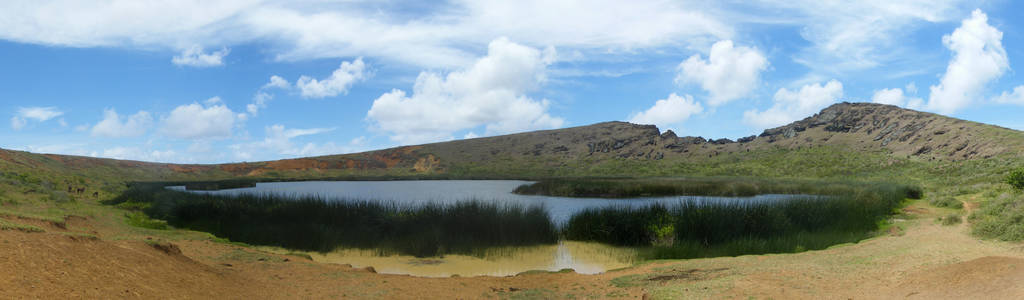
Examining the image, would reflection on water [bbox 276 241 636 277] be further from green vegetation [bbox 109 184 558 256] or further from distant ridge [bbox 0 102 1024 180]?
distant ridge [bbox 0 102 1024 180]

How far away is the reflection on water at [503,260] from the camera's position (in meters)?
12.1

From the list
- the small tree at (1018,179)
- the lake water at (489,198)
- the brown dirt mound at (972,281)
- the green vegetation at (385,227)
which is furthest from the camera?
the lake water at (489,198)

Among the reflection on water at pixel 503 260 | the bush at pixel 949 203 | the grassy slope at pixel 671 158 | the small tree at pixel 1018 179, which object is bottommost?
the reflection on water at pixel 503 260

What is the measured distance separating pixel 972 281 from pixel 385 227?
1345 cm

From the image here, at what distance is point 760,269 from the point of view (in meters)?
8.68

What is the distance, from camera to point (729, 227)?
14.1 metres

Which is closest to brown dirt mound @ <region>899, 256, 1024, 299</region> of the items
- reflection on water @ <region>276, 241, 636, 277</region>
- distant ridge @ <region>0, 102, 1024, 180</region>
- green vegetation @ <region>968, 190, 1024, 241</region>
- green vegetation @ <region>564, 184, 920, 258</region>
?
green vegetation @ <region>564, 184, 920, 258</region>

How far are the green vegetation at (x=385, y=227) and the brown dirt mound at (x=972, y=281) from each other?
9350mm

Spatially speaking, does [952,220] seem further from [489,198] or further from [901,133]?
[901,133]

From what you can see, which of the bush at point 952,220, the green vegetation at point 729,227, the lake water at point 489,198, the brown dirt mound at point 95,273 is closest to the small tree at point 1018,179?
the green vegetation at point 729,227

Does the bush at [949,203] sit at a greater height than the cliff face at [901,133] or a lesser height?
lesser

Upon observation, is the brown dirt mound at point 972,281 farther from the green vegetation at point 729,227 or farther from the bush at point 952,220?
the bush at point 952,220

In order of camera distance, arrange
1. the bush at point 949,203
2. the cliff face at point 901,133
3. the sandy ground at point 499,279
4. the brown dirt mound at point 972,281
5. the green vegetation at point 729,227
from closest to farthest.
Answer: the sandy ground at point 499,279
the brown dirt mound at point 972,281
the green vegetation at point 729,227
the bush at point 949,203
the cliff face at point 901,133

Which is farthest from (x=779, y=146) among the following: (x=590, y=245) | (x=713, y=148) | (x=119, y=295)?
(x=119, y=295)
